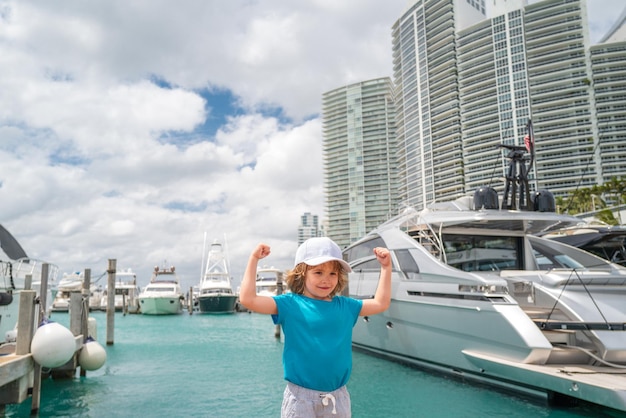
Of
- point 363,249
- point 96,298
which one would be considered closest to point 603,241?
point 363,249

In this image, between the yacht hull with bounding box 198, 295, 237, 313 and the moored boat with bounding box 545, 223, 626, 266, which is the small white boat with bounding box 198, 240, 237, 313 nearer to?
the yacht hull with bounding box 198, 295, 237, 313

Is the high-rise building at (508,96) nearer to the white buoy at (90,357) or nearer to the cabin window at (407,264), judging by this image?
the cabin window at (407,264)

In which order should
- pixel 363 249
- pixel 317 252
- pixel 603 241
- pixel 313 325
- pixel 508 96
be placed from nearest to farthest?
1. pixel 313 325
2. pixel 317 252
3. pixel 603 241
4. pixel 363 249
5. pixel 508 96

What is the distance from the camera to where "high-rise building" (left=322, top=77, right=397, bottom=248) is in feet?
371

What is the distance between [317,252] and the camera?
2.43 metres

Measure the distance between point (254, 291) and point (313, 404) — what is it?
62 cm

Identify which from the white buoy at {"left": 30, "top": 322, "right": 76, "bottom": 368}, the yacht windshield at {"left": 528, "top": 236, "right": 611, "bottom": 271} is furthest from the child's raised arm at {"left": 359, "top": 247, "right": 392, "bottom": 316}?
the yacht windshield at {"left": 528, "top": 236, "right": 611, "bottom": 271}

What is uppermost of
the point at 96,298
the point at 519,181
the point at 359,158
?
the point at 359,158

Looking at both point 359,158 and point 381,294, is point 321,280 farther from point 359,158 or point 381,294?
point 359,158

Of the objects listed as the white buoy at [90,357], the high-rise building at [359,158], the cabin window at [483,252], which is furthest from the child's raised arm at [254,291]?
the high-rise building at [359,158]

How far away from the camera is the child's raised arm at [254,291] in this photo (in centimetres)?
236

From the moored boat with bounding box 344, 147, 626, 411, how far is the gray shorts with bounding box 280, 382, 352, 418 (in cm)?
486

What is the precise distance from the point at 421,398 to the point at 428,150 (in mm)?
86435

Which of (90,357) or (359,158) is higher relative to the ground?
(359,158)
